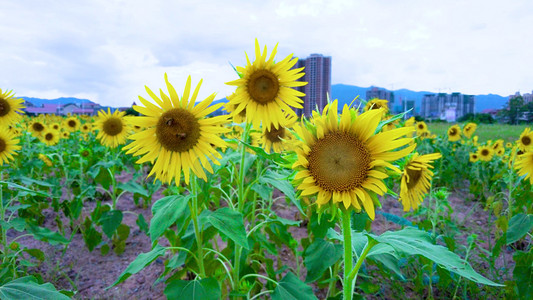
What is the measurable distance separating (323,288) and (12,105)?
3710 mm

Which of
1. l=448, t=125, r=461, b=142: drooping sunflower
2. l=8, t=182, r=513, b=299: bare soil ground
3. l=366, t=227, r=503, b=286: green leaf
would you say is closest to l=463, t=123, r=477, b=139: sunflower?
l=448, t=125, r=461, b=142: drooping sunflower

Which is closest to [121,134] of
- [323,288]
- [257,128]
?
[257,128]

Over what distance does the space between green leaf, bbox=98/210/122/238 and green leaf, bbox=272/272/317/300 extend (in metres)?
2.22

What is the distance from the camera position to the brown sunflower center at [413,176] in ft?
6.62

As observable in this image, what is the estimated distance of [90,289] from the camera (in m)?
3.07

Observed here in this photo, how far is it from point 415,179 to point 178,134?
4.71ft

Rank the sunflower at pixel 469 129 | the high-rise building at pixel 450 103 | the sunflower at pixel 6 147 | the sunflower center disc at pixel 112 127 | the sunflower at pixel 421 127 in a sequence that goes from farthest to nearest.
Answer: the high-rise building at pixel 450 103 < the sunflower at pixel 469 129 < the sunflower at pixel 421 127 < the sunflower center disc at pixel 112 127 < the sunflower at pixel 6 147

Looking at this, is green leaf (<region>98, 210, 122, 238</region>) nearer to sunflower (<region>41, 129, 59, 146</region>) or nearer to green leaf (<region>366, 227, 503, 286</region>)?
green leaf (<region>366, 227, 503, 286</region>)

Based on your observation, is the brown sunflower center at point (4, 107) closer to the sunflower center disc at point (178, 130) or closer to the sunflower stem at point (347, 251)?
the sunflower center disc at point (178, 130)

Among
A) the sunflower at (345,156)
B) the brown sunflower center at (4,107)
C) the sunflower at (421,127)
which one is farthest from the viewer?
the sunflower at (421,127)

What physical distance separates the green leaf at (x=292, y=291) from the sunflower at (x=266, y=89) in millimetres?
965

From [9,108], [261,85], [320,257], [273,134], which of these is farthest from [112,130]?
[320,257]

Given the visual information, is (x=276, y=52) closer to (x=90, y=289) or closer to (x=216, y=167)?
(x=216, y=167)

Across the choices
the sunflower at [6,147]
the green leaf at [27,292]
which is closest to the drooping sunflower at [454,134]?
the sunflower at [6,147]
